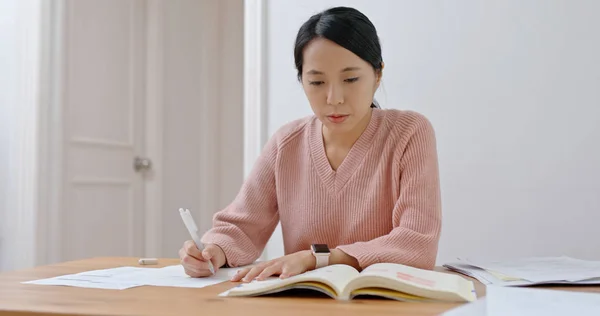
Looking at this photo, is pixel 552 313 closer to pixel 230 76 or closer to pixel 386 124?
pixel 386 124

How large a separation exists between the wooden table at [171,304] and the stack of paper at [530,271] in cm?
13

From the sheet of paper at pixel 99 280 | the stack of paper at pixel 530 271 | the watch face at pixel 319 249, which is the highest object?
the watch face at pixel 319 249

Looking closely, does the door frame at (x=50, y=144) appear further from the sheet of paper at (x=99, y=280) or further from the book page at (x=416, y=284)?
the book page at (x=416, y=284)

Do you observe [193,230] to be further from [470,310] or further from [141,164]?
[141,164]

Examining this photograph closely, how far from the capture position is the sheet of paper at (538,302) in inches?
37.2

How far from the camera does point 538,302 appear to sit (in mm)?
1020

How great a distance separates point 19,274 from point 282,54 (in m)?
1.28

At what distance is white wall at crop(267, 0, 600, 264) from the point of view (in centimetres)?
206

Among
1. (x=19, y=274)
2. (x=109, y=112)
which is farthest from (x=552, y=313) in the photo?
(x=109, y=112)

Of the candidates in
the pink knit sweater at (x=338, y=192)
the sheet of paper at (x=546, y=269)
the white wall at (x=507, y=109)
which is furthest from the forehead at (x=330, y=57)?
the white wall at (x=507, y=109)

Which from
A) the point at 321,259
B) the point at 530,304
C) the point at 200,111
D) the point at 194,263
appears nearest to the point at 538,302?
the point at 530,304

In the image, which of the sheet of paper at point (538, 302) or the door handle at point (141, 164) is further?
the door handle at point (141, 164)

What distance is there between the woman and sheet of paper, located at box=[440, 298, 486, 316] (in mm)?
349

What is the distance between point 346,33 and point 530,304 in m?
0.72
